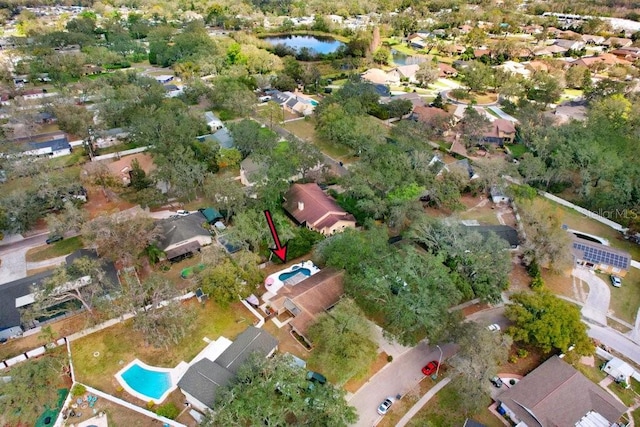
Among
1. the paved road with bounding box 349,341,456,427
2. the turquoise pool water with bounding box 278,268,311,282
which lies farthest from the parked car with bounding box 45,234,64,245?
the paved road with bounding box 349,341,456,427

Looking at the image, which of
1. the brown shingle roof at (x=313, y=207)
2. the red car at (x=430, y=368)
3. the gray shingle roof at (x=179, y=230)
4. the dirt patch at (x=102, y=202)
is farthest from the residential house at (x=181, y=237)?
the red car at (x=430, y=368)

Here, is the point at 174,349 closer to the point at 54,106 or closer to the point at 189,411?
the point at 189,411

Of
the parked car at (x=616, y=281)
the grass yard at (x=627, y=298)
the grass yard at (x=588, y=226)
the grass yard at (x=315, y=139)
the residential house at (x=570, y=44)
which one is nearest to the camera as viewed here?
the grass yard at (x=627, y=298)

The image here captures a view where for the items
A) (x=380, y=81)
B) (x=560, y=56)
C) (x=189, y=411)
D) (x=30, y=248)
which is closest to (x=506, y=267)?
(x=189, y=411)

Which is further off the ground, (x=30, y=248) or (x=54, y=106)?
(x=54, y=106)

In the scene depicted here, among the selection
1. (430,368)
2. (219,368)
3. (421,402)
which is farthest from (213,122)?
(421,402)

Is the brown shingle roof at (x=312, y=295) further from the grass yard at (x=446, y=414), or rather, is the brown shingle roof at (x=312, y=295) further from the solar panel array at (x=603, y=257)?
the solar panel array at (x=603, y=257)

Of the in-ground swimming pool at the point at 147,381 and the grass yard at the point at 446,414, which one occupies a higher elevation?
the in-ground swimming pool at the point at 147,381
